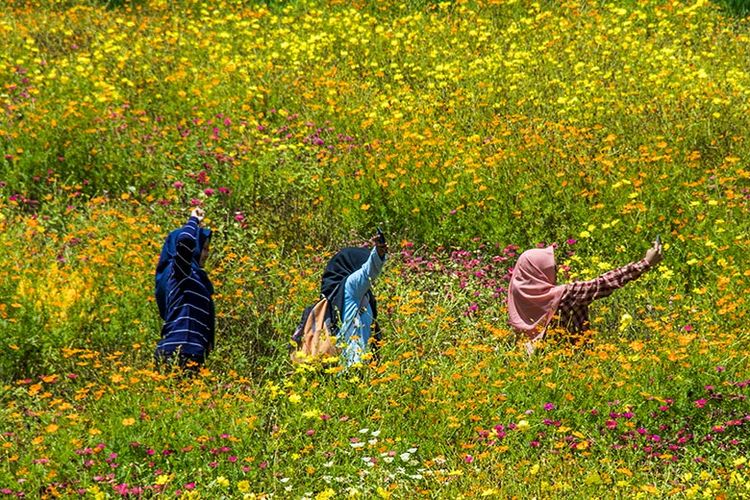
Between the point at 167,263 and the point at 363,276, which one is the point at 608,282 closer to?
the point at 363,276

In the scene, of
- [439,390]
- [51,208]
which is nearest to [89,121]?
[51,208]

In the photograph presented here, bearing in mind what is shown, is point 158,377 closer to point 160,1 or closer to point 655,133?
point 655,133

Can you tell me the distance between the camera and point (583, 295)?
7.25 metres

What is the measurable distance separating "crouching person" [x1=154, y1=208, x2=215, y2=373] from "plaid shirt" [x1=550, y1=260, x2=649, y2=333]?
2263 mm

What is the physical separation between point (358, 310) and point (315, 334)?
0.31 m

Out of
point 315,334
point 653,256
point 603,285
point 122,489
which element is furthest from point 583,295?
point 122,489

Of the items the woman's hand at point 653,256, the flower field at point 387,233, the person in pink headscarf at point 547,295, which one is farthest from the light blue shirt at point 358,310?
the woman's hand at point 653,256

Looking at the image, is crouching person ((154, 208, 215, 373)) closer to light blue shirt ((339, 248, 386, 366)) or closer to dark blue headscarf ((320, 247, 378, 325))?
dark blue headscarf ((320, 247, 378, 325))

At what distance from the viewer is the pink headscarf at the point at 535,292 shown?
7.36 metres

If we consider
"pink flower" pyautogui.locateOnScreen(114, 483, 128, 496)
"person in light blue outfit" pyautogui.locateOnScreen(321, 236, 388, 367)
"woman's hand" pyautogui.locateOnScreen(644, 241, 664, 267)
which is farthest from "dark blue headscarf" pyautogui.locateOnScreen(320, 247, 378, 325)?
"pink flower" pyautogui.locateOnScreen(114, 483, 128, 496)

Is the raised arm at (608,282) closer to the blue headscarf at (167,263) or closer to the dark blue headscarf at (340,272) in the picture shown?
the dark blue headscarf at (340,272)

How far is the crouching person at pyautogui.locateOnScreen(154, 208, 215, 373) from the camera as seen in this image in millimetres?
7078

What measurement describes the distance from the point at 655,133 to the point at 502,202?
5.88 ft

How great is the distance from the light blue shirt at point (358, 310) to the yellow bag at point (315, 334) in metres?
0.09
